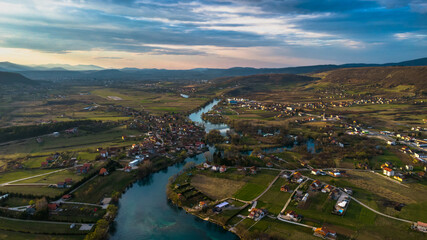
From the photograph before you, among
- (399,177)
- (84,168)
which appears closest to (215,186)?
(84,168)

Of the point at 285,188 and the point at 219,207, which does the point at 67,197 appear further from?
the point at 285,188

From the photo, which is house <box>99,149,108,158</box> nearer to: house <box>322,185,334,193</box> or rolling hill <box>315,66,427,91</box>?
house <box>322,185,334,193</box>

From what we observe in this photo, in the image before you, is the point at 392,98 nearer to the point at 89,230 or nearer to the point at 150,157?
the point at 150,157

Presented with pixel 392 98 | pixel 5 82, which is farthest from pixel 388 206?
pixel 5 82

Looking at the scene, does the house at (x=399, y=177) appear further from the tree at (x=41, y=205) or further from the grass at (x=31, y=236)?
the tree at (x=41, y=205)

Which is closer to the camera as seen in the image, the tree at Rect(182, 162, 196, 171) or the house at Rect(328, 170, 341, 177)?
the house at Rect(328, 170, 341, 177)

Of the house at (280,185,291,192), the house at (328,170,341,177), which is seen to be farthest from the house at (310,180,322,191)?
the house at (328,170,341,177)
